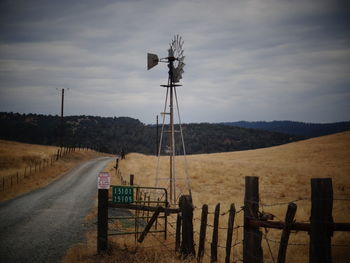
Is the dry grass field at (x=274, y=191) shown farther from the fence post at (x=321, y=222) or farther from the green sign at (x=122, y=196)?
the green sign at (x=122, y=196)

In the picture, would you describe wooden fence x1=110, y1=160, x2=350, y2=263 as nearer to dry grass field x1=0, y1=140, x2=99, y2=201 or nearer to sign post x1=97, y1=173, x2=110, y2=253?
sign post x1=97, y1=173, x2=110, y2=253

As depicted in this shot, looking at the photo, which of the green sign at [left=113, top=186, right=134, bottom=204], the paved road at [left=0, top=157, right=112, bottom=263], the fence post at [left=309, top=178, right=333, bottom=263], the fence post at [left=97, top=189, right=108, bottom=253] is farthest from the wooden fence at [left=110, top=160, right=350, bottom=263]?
the paved road at [left=0, top=157, right=112, bottom=263]

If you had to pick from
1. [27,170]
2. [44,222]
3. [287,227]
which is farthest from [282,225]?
[27,170]

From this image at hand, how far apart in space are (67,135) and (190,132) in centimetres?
5997

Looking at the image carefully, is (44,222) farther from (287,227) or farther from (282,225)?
(287,227)

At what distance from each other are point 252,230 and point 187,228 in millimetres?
2465

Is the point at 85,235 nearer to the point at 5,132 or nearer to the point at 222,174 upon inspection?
the point at 222,174

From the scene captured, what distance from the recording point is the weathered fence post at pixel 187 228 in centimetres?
790

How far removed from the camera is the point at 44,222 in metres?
13.4

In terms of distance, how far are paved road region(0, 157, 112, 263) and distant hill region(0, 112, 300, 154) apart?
8042 centimetres

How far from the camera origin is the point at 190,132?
143500 millimetres

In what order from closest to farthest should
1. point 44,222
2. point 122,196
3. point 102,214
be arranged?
point 102,214 < point 122,196 < point 44,222

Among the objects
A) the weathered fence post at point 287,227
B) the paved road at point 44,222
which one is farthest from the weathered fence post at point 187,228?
the paved road at point 44,222

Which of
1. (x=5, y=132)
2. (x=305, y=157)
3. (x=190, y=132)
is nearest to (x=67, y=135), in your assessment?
(x=5, y=132)
